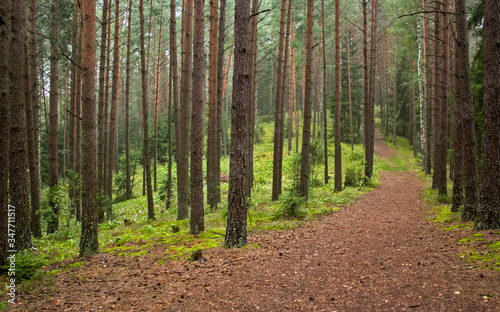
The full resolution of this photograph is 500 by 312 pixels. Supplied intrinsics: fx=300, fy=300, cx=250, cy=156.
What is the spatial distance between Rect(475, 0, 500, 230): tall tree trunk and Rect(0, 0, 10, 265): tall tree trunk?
8.88 metres

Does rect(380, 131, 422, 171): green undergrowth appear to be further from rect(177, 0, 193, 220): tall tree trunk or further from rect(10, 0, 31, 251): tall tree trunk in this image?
rect(10, 0, 31, 251): tall tree trunk

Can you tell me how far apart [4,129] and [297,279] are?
227 inches

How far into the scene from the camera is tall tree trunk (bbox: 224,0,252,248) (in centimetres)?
587

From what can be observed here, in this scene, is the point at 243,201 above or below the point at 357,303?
above

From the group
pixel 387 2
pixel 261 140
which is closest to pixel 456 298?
pixel 387 2

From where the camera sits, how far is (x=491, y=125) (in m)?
5.70

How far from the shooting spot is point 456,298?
3.65 metres

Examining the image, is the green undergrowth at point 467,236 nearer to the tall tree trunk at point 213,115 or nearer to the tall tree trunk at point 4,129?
the tall tree trunk at point 213,115

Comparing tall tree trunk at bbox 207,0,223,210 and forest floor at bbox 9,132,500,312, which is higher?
tall tree trunk at bbox 207,0,223,210

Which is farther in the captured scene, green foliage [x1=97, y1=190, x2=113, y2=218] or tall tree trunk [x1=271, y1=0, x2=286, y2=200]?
tall tree trunk [x1=271, y1=0, x2=286, y2=200]

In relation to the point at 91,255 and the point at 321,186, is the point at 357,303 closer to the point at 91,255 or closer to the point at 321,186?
the point at 91,255

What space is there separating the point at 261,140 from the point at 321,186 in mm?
19322

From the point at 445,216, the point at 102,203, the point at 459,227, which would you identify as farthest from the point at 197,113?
the point at 445,216

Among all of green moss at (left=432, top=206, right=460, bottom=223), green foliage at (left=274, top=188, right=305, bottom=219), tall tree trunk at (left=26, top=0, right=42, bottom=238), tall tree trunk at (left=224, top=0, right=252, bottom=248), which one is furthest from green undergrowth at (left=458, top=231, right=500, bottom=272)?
tall tree trunk at (left=26, top=0, right=42, bottom=238)
